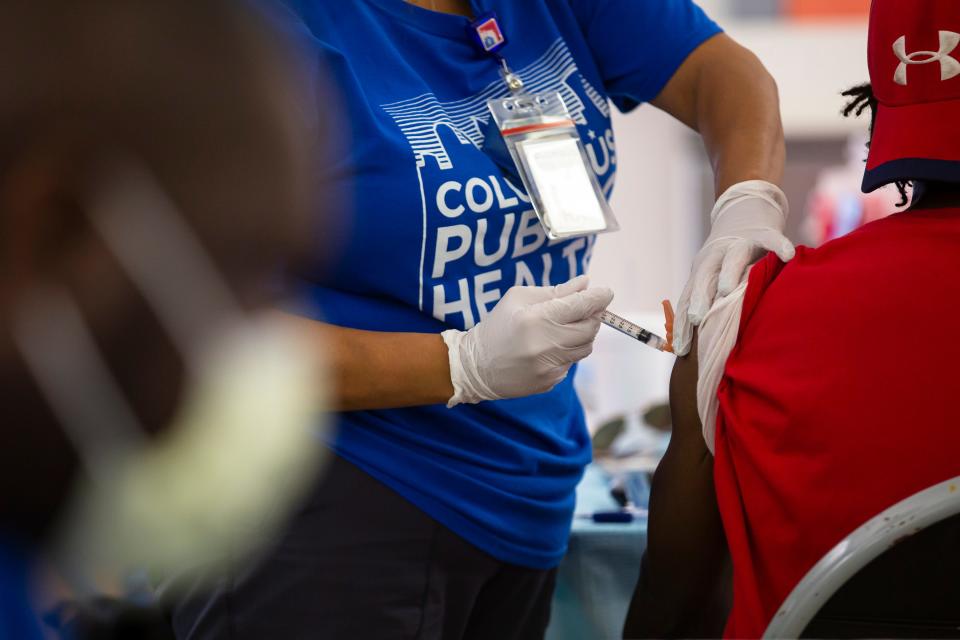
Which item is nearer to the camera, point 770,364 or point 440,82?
point 770,364

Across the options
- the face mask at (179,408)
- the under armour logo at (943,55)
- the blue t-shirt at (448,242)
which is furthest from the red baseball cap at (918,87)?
the face mask at (179,408)

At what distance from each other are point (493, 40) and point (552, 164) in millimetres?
173

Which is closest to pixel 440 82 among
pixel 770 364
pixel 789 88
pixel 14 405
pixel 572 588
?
pixel 770 364

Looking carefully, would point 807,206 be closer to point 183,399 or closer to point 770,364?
point 770,364

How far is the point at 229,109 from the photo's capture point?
30 centimetres

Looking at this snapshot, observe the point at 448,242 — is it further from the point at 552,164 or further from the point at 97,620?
the point at 97,620

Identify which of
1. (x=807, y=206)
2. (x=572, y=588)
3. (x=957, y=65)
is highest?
(x=957, y=65)

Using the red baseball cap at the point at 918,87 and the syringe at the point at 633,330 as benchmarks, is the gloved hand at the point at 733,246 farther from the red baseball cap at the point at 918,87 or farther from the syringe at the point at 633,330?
the red baseball cap at the point at 918,87

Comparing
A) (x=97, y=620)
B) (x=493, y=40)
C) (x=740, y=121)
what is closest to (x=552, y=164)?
(x=493, y=40)

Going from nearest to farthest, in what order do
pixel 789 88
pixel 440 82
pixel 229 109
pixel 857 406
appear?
1. pixel 229 109
2. pixel 857 406
3. pixel 440 82
4. pixel 789 88

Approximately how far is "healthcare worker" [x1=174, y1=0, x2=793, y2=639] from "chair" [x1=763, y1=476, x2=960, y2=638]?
37cm

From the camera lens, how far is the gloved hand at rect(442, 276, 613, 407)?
1.03 meters

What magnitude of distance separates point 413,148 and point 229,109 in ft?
2.57

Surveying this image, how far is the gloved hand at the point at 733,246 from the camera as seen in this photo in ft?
3.52
